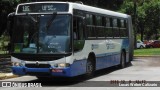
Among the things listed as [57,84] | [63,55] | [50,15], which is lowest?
[57,84]

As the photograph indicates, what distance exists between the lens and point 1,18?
3997 centimetres

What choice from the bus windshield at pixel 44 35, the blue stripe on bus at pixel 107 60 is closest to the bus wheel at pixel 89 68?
the blue stripe on bus at pixel 107 60

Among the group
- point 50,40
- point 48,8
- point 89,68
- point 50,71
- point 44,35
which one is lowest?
point 89,68

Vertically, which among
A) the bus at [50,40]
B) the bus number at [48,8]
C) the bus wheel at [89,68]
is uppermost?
the bus number at [48,8]

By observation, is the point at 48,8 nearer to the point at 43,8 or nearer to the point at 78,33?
the point at 43,8

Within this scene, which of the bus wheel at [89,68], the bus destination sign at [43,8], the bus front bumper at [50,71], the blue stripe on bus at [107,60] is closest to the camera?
the bus front bumper at [50,71]

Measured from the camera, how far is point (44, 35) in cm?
1480

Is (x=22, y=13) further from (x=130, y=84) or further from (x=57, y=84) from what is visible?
(x=130, y=84)

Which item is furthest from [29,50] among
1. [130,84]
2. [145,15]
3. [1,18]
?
[145,15]

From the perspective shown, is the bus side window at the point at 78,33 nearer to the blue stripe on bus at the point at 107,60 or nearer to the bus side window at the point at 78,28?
the bus side window at the point at 78,28

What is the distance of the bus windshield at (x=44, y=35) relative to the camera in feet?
48.0

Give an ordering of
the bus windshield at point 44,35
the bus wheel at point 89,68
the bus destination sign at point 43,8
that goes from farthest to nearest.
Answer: the bus wheel at point 89,68 → the bus destination sign at point 43,8 → the bus windshield at point 44,35

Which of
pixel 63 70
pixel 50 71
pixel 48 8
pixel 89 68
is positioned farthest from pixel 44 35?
pixel 89 68

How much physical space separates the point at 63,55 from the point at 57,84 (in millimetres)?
1355
